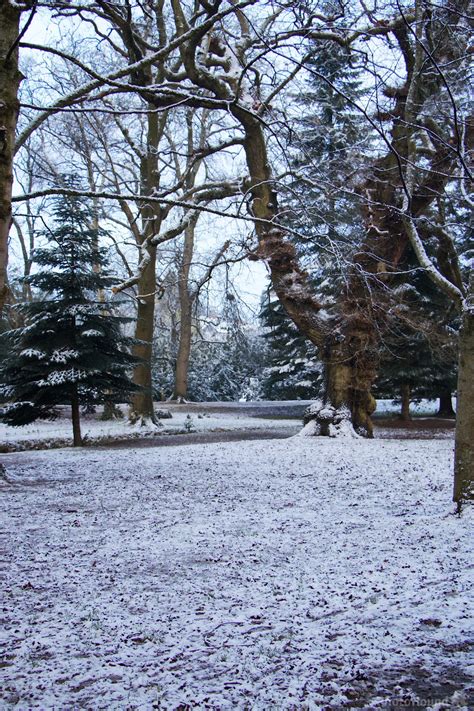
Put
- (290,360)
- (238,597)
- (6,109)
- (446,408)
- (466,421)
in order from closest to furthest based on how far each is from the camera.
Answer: (238,597) → (6,109) → (466,421) → (446,408) → (290,360)

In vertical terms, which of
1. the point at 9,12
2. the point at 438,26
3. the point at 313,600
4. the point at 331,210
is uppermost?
the point at 438,26

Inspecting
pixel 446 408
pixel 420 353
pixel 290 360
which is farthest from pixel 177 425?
pixel 446 408

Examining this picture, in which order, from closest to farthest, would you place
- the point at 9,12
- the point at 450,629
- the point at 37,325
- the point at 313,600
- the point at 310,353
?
the point at 450,629
the point at 313,600
the point at 9,12
the point at 37,325
the point at 310,353

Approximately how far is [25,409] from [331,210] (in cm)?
740

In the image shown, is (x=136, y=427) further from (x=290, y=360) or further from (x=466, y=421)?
(x=466, y=421)

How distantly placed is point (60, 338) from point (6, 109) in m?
8.88

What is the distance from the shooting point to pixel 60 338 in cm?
1194

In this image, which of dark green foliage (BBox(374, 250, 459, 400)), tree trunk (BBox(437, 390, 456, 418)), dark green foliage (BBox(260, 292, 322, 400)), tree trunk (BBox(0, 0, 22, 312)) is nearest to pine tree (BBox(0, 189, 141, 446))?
tree trunk (BBox(0, 0, 22, 312))

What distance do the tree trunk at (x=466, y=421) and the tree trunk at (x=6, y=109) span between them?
3857mm

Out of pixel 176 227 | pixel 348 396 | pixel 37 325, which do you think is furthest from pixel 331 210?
pixel 37 325

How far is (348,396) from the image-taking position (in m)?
12.2

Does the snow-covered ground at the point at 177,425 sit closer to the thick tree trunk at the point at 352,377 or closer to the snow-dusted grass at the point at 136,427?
the snow-dusted grass at the point at 136,427

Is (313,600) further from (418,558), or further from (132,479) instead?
(132,479)

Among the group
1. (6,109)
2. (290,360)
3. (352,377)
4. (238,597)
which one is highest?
(6,109)
